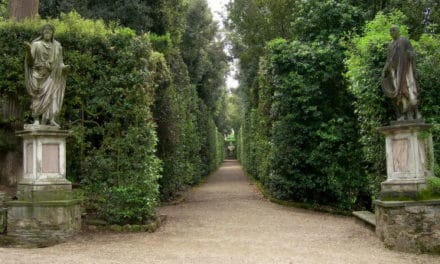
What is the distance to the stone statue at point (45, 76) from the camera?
8797mm

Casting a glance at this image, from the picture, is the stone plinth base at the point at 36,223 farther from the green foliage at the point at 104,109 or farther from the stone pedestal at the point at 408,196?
the stone pedestal at the point at 408,196

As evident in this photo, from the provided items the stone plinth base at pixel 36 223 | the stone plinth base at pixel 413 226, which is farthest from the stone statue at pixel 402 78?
the stone plinth base at pixel 36 223

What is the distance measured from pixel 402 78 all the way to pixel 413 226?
97.1 inches

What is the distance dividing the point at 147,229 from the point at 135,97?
9.53 feet

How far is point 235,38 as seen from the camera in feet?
87.5

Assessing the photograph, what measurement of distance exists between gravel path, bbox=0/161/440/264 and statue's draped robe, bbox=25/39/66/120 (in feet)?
8.42

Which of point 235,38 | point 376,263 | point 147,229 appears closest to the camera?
point 376,263

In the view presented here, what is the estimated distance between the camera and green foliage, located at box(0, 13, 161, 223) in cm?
989

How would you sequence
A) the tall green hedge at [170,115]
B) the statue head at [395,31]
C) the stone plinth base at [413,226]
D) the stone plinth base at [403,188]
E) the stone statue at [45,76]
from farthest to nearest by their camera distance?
the tall green hedge at [170,115]
the stone statue at [45,76]
the statue head at [395,31]
the stone plinth base at [403,188]
the stone plinth base at [413,226]

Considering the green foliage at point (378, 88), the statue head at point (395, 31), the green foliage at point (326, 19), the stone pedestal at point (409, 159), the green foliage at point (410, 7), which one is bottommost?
the stone pedestal at point (409, 159)

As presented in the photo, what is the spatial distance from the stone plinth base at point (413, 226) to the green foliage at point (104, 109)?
4985 millimetres

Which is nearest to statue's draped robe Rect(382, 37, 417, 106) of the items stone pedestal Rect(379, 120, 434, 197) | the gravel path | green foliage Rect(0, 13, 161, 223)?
stone pedestal Rect(379, 120, 434, 197)

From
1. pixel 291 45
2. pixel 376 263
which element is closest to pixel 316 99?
pixel 291 45

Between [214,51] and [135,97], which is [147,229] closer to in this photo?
[135,97]
